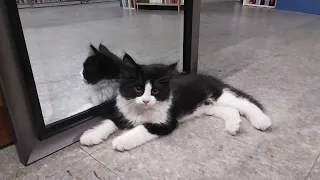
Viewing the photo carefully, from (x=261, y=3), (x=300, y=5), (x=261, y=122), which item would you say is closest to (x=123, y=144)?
(x=261, y=122)

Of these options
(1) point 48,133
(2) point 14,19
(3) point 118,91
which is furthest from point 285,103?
(2) point 14,19

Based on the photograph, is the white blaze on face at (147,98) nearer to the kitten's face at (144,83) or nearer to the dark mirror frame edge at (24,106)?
the kitten's face at (144,83)

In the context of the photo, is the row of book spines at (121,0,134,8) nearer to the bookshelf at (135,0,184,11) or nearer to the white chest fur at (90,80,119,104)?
the bookshelf at (135,0,184,11)

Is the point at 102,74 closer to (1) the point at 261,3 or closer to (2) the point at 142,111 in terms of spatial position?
(2) the point at 142,111

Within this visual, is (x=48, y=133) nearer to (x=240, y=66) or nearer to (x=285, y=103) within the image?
(x=285, y=103)

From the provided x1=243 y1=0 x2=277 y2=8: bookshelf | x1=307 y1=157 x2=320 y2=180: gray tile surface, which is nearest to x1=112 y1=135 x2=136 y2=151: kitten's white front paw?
x1=307 y1=157 x2=320 y2=180: gray tile surface

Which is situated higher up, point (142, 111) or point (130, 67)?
point (130, 67)

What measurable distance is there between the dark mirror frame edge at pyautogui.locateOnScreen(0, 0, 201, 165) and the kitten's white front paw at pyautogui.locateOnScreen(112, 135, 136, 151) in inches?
7.2

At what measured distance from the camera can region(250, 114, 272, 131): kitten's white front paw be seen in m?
1.06

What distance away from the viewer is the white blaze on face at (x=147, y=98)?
93cm

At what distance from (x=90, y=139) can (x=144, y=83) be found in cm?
30

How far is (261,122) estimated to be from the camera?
107 centimetres

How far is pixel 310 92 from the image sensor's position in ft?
4.66

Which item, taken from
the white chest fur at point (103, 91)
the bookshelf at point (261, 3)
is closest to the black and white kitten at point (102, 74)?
the white chest fur at point (103, 91)
